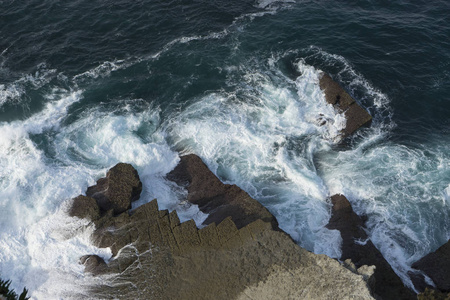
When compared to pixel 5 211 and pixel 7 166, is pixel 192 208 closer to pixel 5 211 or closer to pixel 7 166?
pixel 5 211

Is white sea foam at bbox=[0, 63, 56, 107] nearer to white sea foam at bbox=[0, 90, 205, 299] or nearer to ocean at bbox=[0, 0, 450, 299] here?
ocean at bbox=[0, 0, 450, 299]

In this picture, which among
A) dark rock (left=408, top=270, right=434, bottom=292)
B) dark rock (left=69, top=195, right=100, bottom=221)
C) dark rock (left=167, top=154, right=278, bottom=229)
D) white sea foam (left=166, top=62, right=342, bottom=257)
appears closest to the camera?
dark rock (left=408, top=270, right=434, bottom=292)

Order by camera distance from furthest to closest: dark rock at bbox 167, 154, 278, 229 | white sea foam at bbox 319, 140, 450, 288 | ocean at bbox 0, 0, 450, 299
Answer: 1. ocean at bbox 0, 0, 450, 299
2. white sea foam at bbox 319, 140, 450, 288
3. dark rock at bbox 167, 154, 278, 229

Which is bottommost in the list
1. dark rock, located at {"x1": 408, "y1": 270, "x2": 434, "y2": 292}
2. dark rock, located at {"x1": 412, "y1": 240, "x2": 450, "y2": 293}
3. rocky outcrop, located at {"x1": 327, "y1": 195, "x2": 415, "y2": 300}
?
dark rock, located at {"x1": 408, "y1": 270, "x2": 434, "y2": 292}

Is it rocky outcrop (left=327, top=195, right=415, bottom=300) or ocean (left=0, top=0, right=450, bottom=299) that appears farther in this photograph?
ocean (left=0, top=0, right=450, bottom=299)

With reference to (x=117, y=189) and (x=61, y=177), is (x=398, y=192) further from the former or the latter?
(x=61, y=177)

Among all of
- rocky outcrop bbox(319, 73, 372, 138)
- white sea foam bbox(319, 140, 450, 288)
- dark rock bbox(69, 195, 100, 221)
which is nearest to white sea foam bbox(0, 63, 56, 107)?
dark rock bbox(69, 195, 100, 221)

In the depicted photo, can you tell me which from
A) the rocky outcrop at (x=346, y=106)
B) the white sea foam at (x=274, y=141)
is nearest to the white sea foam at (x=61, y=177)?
the white sea foam at (x=274, y=141)
